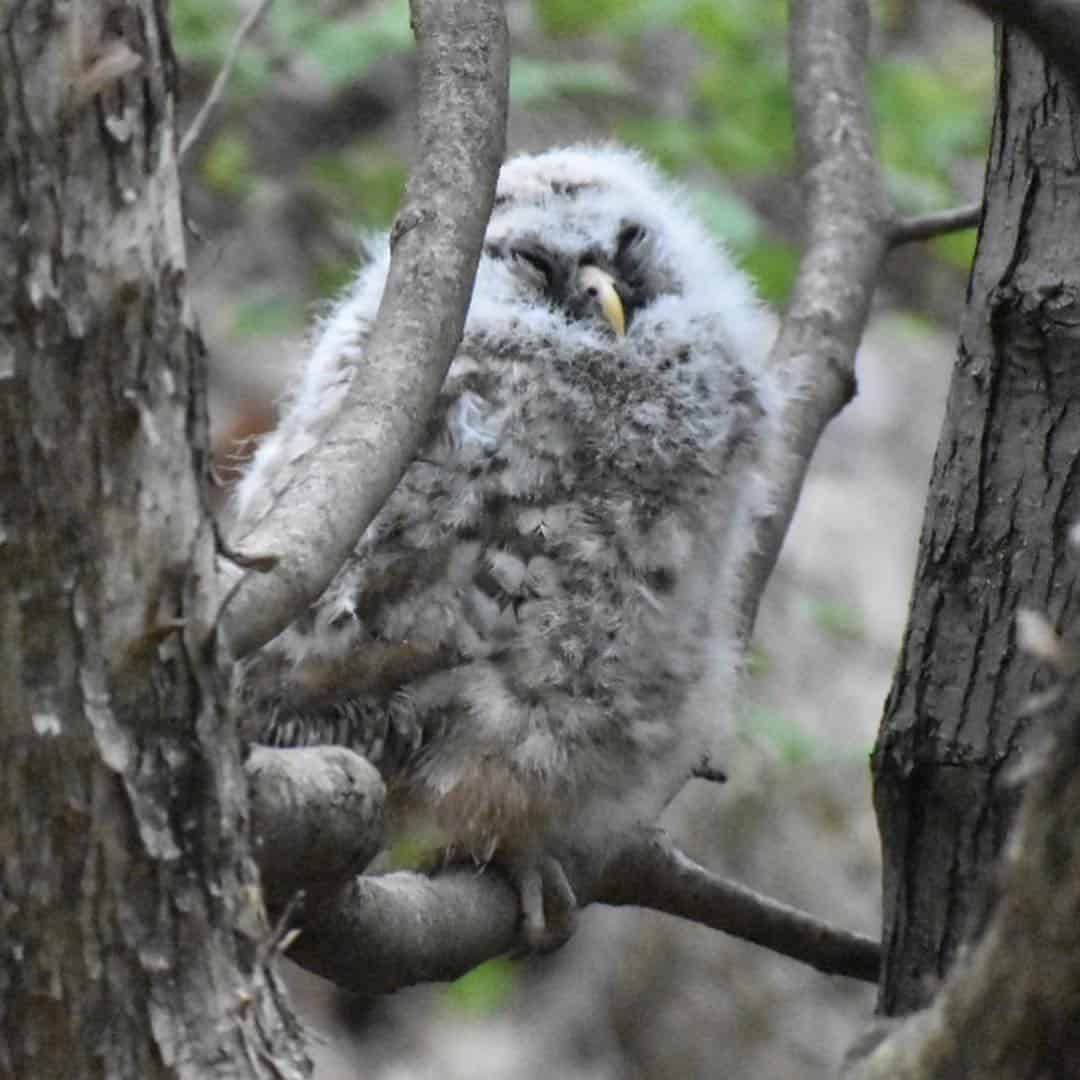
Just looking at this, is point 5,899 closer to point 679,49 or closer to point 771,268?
point 771,268

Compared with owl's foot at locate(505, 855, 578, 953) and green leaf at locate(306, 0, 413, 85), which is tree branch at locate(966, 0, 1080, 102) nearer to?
owl's foot at locate(505, 855, 578, 953)

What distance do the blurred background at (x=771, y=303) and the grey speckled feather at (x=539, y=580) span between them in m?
0.91

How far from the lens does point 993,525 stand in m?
1.99

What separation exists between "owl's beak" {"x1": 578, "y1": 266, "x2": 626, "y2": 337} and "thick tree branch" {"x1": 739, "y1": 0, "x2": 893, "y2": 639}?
30 cm

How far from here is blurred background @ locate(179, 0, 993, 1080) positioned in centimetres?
400

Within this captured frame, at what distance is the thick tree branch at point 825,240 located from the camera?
8.56 ft

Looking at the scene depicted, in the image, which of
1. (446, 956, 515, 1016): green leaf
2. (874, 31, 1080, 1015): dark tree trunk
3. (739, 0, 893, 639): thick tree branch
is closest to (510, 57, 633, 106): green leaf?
(739, 0, 893, 639): thick tree branch

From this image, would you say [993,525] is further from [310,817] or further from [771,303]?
[771,303]

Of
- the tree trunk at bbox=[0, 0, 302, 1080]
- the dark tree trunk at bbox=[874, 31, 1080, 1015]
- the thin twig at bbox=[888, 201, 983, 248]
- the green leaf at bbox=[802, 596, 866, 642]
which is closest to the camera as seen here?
the tree trunk at bbox=[0, 0, 302, 1080]

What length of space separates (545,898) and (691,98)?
9.24ft

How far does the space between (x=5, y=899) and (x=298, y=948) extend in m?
0.57

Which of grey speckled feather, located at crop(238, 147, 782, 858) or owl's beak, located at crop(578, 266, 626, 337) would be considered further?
owl's beak, located at crop(578, 266, 626, 337)

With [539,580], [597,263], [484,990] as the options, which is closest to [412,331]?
[539,580]

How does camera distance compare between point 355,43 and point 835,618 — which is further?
point 835,618
